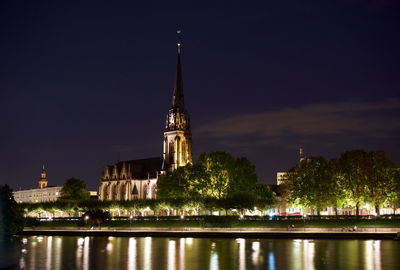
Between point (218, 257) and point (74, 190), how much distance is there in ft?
399

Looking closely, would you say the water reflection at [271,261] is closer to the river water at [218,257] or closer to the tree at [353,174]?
the river water at [218,257]

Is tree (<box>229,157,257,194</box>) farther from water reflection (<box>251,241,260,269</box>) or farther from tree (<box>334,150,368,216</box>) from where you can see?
water reflection (<box>251,241,260,269</box>)

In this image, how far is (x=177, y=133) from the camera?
573 feet

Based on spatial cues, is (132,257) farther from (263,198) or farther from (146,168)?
(146,168)

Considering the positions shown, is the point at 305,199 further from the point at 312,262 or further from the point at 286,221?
the point at 312,262

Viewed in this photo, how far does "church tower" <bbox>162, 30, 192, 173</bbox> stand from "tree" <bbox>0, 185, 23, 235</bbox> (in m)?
84.6

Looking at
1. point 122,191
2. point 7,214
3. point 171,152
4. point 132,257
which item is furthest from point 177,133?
point 132,257

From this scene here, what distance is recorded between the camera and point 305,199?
345 ft

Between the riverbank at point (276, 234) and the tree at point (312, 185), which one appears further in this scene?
the tree at point (312, 185)

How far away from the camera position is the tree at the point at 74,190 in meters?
164

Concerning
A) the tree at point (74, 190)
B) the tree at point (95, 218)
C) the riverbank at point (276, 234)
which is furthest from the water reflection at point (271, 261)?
the tree at point (74, 190)

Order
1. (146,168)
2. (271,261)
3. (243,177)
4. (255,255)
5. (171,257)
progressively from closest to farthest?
(271,261), (171,257), (255,255), (243,177), (146,168)

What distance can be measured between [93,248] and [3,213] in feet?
101

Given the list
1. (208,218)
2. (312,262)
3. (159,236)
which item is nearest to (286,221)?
(208,218)
